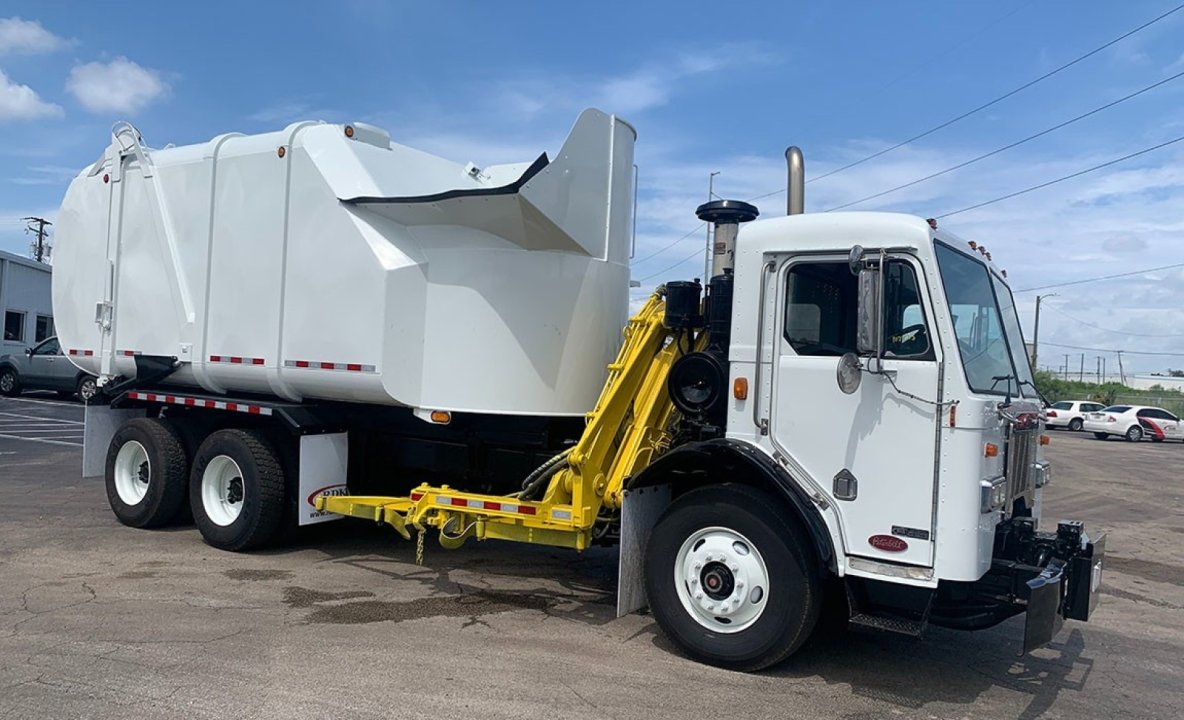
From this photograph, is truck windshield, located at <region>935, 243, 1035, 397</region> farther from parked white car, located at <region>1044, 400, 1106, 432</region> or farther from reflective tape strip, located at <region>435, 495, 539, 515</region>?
parked white car, located at <region>1044, 400, 1106, 432</region>

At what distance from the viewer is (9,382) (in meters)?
24.2

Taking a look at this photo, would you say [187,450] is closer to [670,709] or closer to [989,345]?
[670,709]

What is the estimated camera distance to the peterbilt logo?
15.7ft

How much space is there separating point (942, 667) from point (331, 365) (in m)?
4.96

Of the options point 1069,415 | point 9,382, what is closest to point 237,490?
point 9,382

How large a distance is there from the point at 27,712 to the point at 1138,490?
1766 cm

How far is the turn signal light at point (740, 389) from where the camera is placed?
5.36 meters

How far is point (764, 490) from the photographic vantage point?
17.4 feet

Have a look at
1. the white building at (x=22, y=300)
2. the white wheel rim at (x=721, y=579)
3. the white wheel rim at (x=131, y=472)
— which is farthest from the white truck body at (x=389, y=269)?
the white building at (x=22, y=300)

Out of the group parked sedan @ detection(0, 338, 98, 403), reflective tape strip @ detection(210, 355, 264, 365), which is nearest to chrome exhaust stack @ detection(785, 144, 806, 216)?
reflective tape strip @ detection(210, 355, 264, 365)

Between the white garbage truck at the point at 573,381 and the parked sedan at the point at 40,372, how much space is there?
1615 cm

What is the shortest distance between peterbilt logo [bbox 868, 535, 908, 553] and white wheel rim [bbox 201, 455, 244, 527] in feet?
18.4

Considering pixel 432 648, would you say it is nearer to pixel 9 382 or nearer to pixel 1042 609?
pixel 1042 609

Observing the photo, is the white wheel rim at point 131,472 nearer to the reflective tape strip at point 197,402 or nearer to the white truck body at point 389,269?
the reflective tape strip at point 197,402
